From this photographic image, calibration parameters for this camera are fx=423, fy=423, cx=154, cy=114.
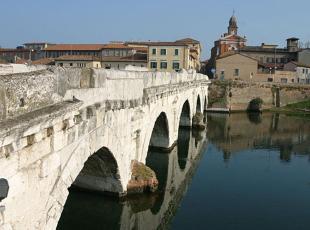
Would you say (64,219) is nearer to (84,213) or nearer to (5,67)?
(84,213)

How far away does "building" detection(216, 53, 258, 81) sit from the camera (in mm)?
62875

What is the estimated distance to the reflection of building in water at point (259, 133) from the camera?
32.8 m

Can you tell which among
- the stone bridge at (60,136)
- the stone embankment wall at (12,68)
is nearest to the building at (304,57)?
the stone bridge at (60,136)

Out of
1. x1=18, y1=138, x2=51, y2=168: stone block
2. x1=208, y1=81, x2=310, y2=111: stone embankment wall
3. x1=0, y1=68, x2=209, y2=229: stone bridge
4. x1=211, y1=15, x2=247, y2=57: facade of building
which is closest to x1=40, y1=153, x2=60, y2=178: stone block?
x1=0, y1=68, x2=209, y2=229: stone bridge

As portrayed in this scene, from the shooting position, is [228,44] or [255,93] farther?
[228,44]

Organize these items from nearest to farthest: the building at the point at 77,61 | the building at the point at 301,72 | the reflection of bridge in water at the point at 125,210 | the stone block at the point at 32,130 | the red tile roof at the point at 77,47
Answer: the stone block at the point at 32,130 < the reflection of bridge in water at the point at 125,210 < the building at the point at 77,61 < the building at the point at 301,72 < the red tile roof at the point at 77,47

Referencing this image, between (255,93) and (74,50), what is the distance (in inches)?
1159

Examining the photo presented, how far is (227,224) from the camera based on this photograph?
15.9 m

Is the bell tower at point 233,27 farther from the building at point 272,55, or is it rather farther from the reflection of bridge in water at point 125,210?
the reflection of bridge in water at point 125,210

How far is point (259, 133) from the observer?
1539 inches

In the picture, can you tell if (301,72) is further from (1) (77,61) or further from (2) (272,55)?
(1) (77,61)

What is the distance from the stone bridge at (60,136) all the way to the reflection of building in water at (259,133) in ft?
47.8

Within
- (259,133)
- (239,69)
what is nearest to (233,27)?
(239,69)

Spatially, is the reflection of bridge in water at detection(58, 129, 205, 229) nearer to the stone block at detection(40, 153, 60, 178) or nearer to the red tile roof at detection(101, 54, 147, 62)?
the stone block at detection(40, 153, 60, 178)
